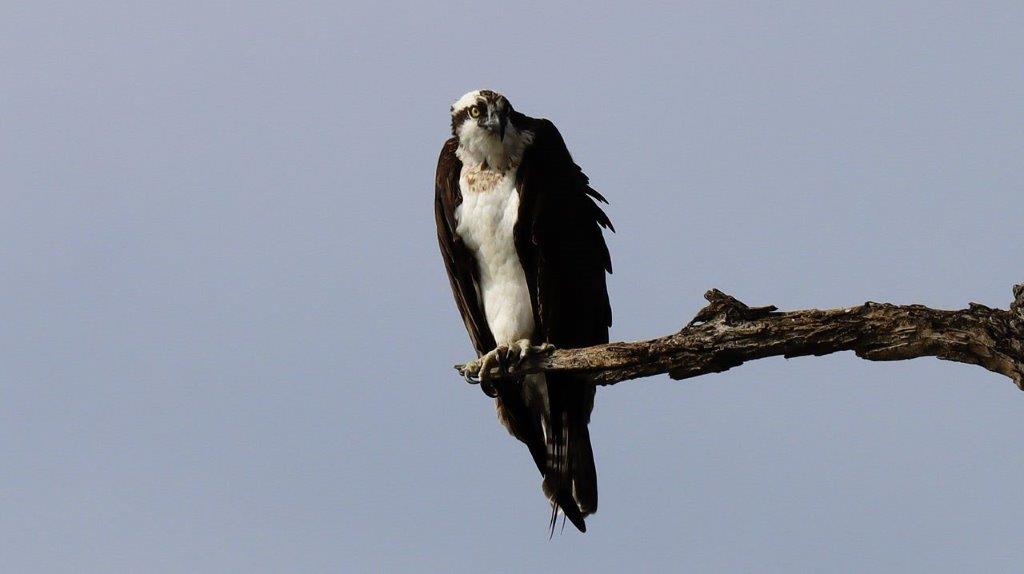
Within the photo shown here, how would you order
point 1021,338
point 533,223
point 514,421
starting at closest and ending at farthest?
point 1021,338 < point 533,223 < point 514,421

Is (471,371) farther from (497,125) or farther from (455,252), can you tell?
(497,125)

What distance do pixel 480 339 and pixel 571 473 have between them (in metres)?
1.00

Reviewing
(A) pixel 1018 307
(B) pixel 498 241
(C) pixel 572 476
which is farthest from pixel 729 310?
(C) pixel 572 476

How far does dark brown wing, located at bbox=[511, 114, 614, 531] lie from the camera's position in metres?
8.39

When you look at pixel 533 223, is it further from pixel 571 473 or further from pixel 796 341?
pixel 796 341

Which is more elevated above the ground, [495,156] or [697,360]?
[495,156]

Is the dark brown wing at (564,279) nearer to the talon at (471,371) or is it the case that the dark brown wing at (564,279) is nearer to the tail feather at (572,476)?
the tail feather at (572,476)

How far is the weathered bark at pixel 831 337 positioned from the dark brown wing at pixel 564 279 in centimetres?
127

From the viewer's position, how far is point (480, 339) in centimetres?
881

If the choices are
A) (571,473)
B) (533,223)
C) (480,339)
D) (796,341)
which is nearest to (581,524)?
(571,473)

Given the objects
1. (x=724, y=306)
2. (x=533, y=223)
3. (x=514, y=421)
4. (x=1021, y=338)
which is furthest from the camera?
(x=514, y=421)

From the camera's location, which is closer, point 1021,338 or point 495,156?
point 1021,338

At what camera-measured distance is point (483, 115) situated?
8375 millimetres

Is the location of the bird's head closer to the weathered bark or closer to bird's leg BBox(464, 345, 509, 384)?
bird's leg BBox(464, 345, 509, 384)
